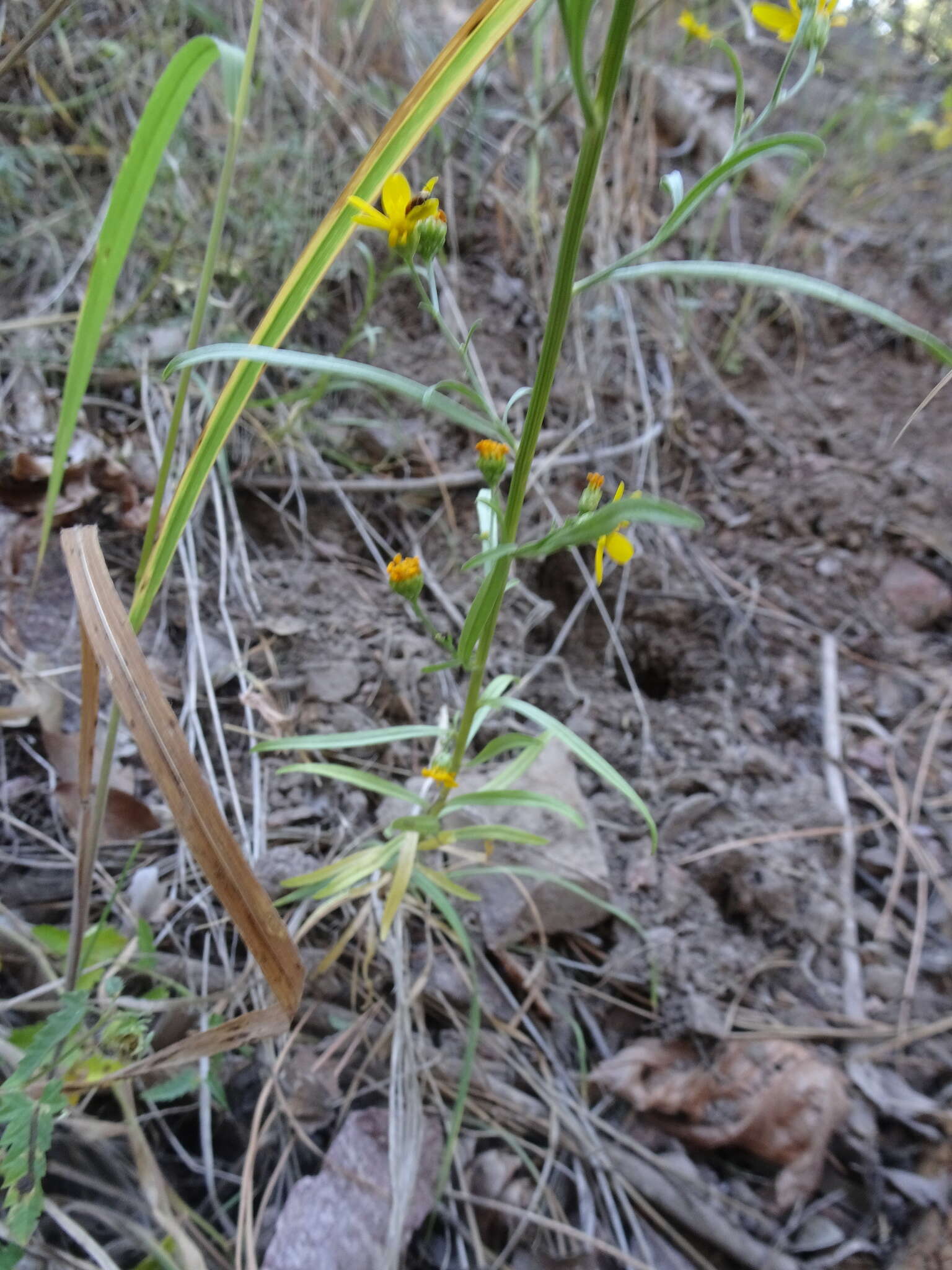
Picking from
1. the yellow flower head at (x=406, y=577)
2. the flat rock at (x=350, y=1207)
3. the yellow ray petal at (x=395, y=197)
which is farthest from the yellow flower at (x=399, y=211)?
the flat rock at (x=350, y=1207)

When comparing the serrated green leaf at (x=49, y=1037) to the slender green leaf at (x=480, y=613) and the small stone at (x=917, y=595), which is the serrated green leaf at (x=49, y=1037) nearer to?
the slender green leaf at (x=480, y=613)

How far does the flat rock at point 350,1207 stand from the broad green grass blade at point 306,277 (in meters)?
0.64

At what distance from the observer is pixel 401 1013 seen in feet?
3.03

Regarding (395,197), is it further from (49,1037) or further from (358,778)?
(49,1037)

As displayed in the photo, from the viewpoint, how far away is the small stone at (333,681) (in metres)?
1.20

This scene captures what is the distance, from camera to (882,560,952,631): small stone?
1.76 meters

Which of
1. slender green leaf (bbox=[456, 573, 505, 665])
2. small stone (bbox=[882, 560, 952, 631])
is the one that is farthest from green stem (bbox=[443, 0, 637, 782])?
small stone (bbox=[882, 560, 952, 631])

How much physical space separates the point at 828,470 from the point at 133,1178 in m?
1.90

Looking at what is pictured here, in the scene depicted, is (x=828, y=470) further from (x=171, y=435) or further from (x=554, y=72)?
(x=171, y=435)

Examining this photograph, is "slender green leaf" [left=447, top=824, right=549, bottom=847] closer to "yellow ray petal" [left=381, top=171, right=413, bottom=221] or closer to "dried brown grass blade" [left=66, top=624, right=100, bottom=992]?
"dried brown grass blade" [left=66, top=624, right=100, bottom=992]

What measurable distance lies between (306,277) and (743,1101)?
115cm

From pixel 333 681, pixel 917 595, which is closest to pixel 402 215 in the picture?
pixel 333 681

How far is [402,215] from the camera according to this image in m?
0.62

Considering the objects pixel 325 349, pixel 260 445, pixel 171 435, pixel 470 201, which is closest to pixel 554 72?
pixel 470 201
